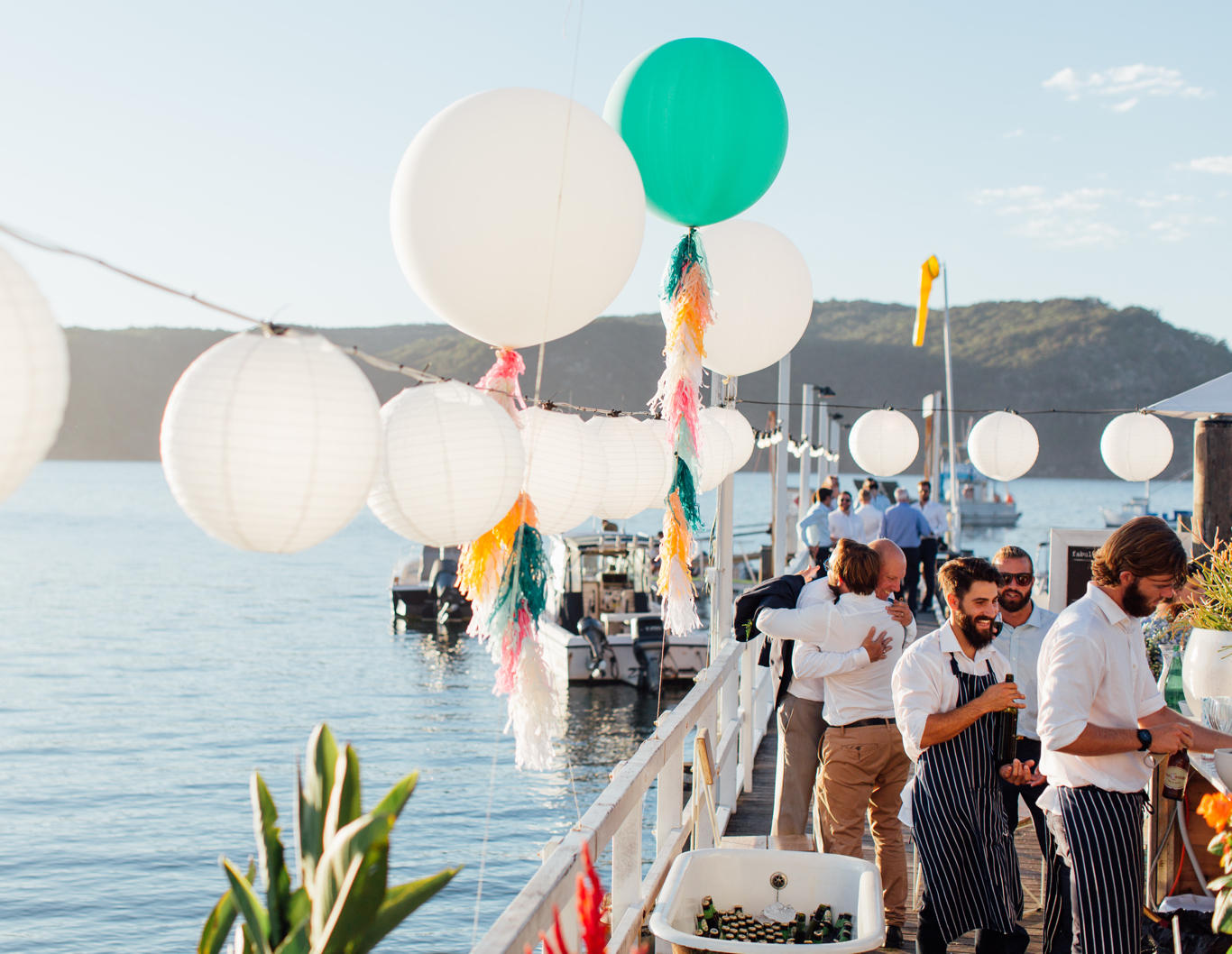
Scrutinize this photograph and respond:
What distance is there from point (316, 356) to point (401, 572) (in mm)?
35476

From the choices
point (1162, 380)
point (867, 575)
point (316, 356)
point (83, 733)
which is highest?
point (1162, 380)

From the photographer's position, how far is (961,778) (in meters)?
3.39

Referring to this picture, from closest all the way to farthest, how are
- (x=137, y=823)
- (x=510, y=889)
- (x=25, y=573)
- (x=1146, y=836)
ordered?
(x=1146, y=836) → (x=510, y=889) → (x=137, y=823) → (x=25, y=573)

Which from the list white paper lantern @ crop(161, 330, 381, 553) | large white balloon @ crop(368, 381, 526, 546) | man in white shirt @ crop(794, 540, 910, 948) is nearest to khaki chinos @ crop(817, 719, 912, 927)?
man in white shirt @ crop(794, 540, 910, 948)

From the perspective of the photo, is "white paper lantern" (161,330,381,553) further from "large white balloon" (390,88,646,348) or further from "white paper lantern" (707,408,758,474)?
"white paper lantern" (707,408,758,474)

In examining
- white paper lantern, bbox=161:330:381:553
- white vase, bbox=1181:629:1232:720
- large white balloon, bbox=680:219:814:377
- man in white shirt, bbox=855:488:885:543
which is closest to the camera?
white paper lantern, bbox=161:330:381:553

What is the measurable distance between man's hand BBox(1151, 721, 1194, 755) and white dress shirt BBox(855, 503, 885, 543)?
1056cm

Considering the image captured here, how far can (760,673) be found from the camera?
9.44 metres

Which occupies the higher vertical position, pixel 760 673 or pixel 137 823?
pixel 760 673

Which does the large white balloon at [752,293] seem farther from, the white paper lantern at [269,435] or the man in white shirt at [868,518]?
the man in white shirt at [868,518]

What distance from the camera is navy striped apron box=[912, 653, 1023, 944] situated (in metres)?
3.39

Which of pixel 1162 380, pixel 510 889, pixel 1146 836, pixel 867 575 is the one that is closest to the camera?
pixel 1146 836

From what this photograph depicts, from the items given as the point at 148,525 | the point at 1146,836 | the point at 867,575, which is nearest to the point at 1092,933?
the point at 1146,836

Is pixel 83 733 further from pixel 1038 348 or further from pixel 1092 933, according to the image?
pixel 1038 348
